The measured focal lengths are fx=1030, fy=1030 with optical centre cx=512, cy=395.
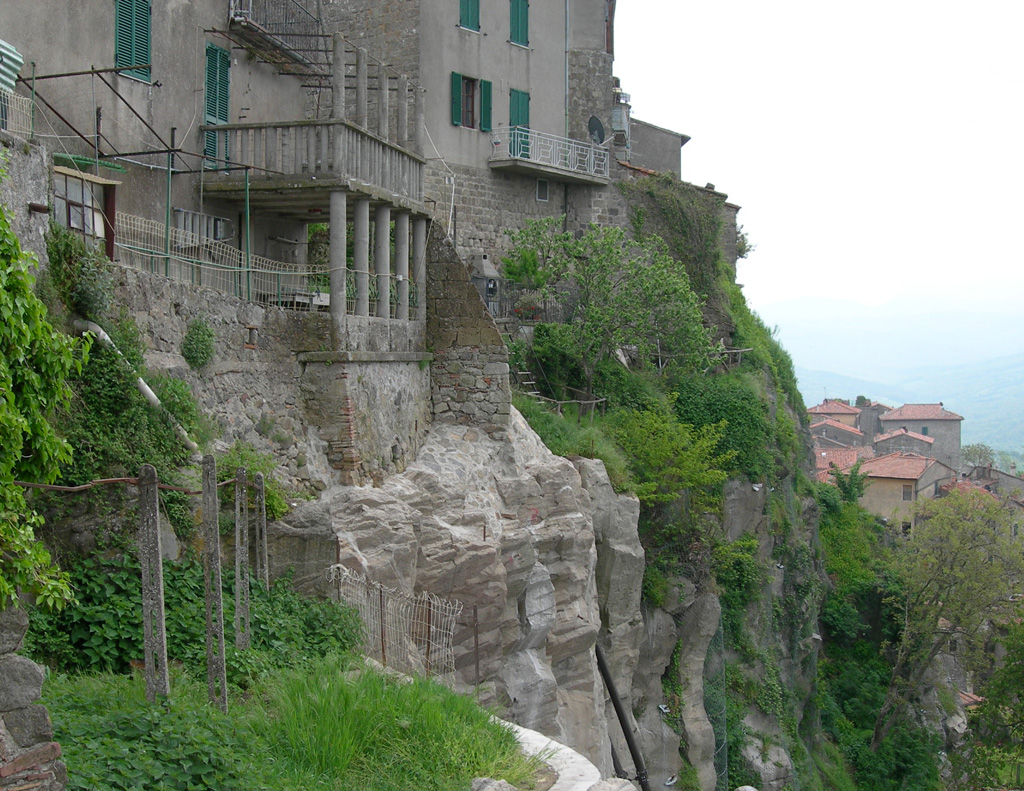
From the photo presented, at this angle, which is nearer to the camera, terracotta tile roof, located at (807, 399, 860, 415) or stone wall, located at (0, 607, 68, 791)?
stone wall, located at (0, 607, 68, 791)

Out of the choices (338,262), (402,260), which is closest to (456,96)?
(402,260)

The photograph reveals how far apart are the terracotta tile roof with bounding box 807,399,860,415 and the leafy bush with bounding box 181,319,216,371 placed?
67223mm

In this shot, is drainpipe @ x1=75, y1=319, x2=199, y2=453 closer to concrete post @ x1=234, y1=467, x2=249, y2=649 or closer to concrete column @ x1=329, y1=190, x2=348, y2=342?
concrete post @ x1=234, y1=467, x2=249, y2=649

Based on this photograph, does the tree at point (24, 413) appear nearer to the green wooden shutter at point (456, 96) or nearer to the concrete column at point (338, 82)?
the concrete column at point (338, 82)

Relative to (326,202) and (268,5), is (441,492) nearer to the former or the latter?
(326,202)

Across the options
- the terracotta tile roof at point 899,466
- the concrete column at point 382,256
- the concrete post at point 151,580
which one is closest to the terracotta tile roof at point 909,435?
the terracotta tile roof at point 899,466

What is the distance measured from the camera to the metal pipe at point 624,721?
19844mm

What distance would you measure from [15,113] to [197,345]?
3.28 metres

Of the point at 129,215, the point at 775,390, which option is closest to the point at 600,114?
the point at 775,390

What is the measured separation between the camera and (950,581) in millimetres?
31719

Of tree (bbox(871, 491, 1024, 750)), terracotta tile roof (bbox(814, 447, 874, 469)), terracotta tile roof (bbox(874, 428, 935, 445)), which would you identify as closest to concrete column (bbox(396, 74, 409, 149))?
tree (bbox(871, 491, 1024, 750))

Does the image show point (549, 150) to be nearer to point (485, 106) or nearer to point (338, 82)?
point (485, 106)

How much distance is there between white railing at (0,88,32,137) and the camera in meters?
11.0

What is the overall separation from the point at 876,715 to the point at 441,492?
2198cm
